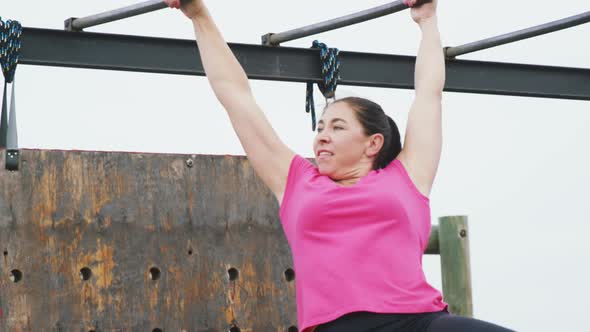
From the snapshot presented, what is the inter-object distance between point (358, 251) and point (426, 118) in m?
0.52

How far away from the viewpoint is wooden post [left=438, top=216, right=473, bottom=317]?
486cm

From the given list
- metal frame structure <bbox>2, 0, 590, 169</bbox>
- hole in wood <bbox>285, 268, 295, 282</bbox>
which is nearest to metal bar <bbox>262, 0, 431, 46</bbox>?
metal frame structure <bbox>2, 0, 590, 169</bbox>

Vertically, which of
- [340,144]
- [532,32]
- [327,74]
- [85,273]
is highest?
[532,32]

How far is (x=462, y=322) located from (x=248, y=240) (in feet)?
5.42

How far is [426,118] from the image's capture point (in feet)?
11.1

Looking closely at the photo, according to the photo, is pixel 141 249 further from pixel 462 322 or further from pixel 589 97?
pixel 589 97

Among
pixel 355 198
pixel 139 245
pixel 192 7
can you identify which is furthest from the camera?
pixel 139 245

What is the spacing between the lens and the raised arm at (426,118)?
3.31m

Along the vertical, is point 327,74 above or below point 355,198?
above

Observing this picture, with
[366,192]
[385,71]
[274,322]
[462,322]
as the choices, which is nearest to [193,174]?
[274,322]

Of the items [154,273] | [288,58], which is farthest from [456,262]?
[154,273]

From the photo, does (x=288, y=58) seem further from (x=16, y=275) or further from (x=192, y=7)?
(x=16, y=275)

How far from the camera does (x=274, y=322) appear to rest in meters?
4.48

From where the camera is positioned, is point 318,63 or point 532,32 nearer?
point 318,63
